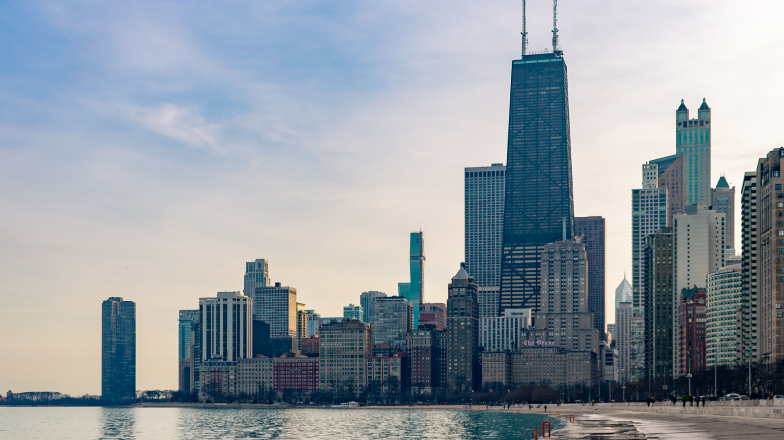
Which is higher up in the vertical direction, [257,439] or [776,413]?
[776,413]

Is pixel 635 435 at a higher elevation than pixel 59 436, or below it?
higher

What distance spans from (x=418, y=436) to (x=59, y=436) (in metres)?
72.0

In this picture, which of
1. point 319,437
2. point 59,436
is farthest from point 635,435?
point 59,436

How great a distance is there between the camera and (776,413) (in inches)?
3371

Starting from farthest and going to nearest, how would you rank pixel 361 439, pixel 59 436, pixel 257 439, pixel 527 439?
pixel 59 436 → pixel 257 439 → pixel 361 439 → pixel 527 439

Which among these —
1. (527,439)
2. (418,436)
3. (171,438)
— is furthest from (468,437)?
(171,438)

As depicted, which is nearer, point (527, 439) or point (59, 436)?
point (527, 439)

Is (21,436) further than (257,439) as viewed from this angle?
Yes

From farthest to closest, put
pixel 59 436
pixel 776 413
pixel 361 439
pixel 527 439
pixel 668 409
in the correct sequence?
pixel 59 436 → pixel 668 409 → pixel 361 439 → pixel 527 439 → pixel 776 413

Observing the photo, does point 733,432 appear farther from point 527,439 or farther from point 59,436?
point 59,436

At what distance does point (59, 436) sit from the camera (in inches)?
→ 6688

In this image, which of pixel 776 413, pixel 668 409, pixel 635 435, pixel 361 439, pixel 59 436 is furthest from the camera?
pixel 59 436

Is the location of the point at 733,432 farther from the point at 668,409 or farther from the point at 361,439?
the point at 668,409

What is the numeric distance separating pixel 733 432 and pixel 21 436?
142892mm
